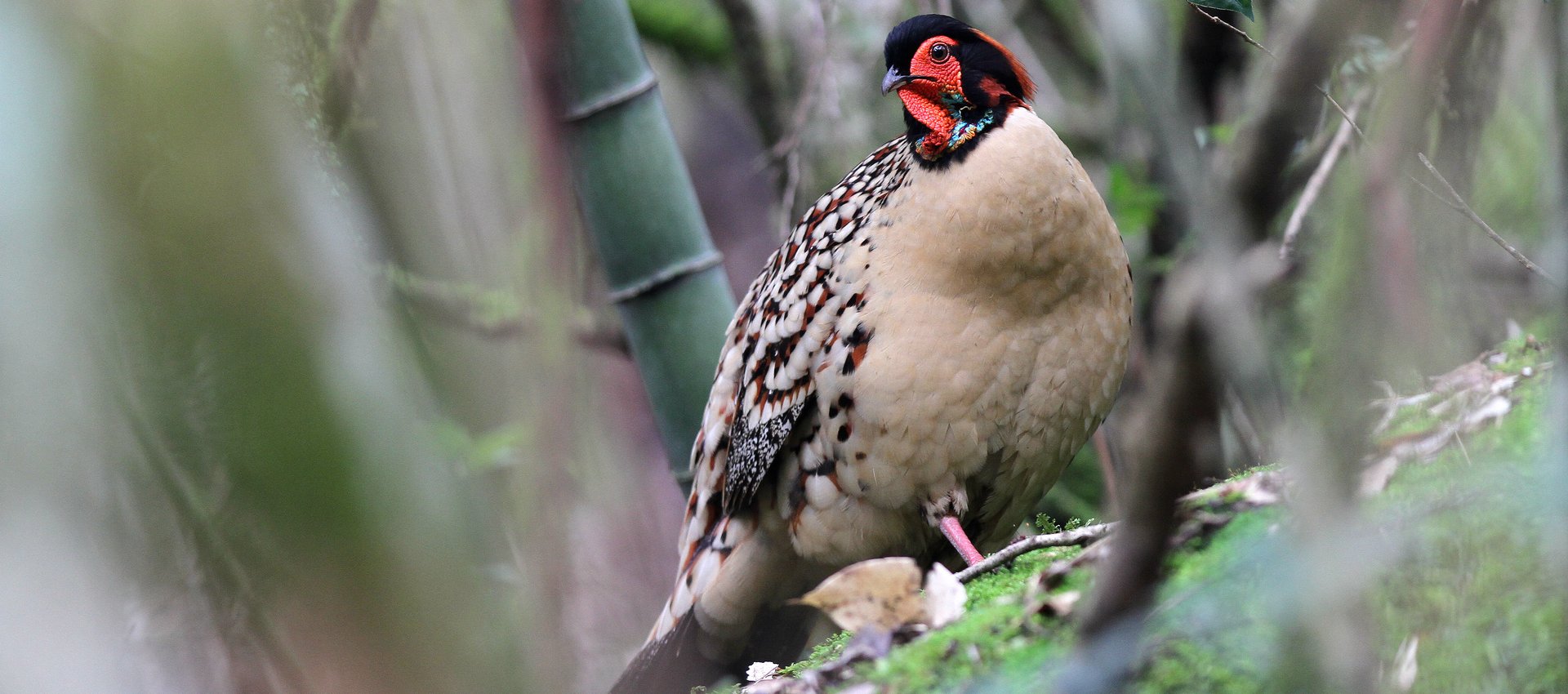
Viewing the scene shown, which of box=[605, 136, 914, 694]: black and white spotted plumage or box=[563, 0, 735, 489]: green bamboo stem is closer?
box=[605, 136, 914, 694]: black and white spotted plumage

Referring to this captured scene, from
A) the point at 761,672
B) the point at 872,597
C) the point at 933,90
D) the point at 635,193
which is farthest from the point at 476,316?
the point at 872,597

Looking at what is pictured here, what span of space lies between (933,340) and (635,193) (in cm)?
114

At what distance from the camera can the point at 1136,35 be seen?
2.66m

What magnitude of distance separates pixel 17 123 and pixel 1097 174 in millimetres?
4919

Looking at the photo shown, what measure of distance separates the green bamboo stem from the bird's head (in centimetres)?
86

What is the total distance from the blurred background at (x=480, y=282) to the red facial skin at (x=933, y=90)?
0.43 meters

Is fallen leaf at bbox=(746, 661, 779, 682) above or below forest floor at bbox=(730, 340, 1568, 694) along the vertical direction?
below

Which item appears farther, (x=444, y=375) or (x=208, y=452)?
(x=444, y=375)

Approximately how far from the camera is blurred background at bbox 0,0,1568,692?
106 cm

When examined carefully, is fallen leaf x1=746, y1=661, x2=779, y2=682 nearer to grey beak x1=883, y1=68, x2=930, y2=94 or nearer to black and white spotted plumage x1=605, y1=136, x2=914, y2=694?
black and white spotted plumage x1=605, y1=136, x2=914, y2=694

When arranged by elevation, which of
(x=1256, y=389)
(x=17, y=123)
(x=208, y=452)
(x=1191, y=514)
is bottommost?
(x=1191, y=514)

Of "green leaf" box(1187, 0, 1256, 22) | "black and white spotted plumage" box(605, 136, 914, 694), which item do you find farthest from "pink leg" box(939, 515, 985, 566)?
"green leaf" box(1187, 0, 1256, 22)

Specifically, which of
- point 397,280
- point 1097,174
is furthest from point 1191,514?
point 1097,174

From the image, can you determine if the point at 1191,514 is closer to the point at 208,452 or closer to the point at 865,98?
the point at 208,452
